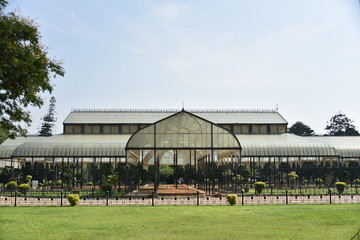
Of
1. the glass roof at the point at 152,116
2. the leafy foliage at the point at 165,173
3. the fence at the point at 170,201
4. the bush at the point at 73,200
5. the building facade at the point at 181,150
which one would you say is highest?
the glass roof at the point at 152,116

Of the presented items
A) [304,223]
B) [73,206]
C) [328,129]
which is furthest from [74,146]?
[328,129]

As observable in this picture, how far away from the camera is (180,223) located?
68.9ft

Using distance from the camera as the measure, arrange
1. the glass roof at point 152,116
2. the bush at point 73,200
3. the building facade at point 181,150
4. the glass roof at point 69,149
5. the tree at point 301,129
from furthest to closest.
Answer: the tree at point 301,129 < the glass roof at point 152,116 < the glass roof at point 69,149 < the building facade at point 181,150 < the bush at point 73,200

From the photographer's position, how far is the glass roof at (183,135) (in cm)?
4381

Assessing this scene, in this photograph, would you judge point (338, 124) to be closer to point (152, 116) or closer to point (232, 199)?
point (152, 116)

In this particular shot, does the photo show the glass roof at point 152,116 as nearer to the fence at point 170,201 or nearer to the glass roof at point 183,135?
the glass roof at point 183,135

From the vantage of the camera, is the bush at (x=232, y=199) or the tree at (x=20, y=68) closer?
the tree at (x=20, y=68)

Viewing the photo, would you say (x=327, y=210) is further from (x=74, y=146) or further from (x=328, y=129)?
(x=328, y=129)

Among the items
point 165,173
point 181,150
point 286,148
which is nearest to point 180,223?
point 181,150

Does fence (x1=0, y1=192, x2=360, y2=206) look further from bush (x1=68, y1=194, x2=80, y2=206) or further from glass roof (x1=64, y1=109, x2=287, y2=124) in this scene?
glass roof (x1=64, y1=109, x2=287, y2=124)

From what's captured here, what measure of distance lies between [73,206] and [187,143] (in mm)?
16050

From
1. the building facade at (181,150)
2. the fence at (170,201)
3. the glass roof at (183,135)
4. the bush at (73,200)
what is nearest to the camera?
the bush at (73,200)

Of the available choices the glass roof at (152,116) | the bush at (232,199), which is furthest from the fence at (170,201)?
the glass roof at (152,116)

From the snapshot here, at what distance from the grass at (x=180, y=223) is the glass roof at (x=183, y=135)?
53.2 ft
